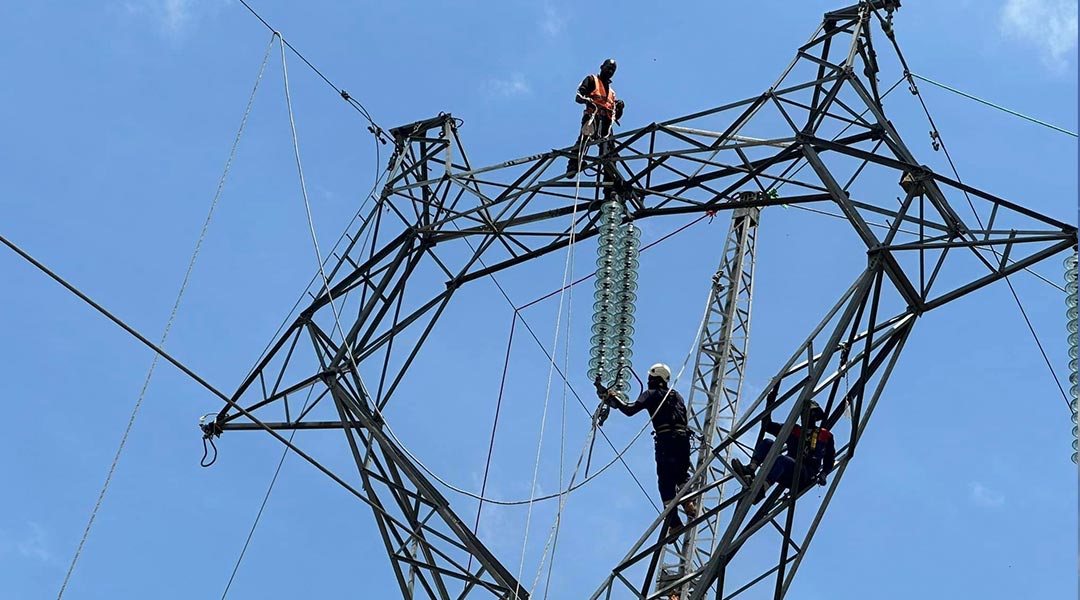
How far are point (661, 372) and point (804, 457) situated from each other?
2.62 metres

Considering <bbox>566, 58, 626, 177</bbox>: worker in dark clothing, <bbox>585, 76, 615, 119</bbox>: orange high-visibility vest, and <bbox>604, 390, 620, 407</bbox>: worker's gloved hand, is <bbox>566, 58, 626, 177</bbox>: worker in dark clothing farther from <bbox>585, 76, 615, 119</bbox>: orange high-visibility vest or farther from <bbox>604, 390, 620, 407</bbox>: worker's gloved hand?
<bbox>604, 390, 620, 407</bbox>: worker's gloved hand

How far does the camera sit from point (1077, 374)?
766 inches

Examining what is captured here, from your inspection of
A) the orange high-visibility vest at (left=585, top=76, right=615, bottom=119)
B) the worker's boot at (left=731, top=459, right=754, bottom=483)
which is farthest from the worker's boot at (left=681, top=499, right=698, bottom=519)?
the orange high-visibility vest at (left=585, top=76, right=615, bottom=119)

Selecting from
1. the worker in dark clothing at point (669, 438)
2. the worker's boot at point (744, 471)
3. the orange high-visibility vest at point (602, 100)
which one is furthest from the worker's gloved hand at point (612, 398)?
the orange high-visibility vest at point (602, 100)

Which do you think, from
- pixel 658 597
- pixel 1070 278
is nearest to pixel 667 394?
pixel 658 597

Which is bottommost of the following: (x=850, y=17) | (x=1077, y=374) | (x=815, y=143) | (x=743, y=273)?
(x=1077, y=374)

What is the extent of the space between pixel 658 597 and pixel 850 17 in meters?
6.53

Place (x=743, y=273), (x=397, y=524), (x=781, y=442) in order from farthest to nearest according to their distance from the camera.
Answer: (x=743, y=273)
(x=397, y=524)
(x=781, y=442)

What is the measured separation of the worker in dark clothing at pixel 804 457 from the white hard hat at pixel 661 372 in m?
1.91

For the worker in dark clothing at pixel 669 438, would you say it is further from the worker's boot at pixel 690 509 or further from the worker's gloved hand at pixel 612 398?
the worker's gloved hand at pixel 612 398

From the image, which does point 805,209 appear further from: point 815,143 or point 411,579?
point 411,579

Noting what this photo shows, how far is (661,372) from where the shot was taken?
874 inches

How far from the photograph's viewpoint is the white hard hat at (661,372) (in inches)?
874

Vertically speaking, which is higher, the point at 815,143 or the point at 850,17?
the point at 850,17
